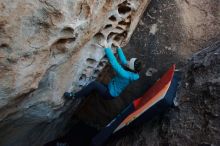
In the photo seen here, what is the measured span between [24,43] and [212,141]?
1.97m

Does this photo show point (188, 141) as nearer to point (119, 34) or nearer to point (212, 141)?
point (212, 141)

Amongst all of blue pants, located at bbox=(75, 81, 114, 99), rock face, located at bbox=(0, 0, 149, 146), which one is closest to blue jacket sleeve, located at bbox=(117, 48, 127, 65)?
rock face, located at bbox=(0, 0, 149, 146)

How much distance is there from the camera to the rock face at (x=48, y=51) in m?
2.72

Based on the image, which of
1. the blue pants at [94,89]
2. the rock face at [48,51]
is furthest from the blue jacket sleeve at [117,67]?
the blue pants at [94,89]

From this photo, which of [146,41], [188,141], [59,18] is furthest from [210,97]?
[59,18]

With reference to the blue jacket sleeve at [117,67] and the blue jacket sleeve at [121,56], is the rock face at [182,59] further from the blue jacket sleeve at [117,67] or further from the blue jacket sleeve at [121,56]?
the blue jacket sleeve at [117,67]

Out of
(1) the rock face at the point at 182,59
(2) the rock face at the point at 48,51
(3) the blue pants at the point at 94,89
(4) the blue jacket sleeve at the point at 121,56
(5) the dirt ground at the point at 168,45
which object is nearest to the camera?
(2) the rock face at the point at 48,51

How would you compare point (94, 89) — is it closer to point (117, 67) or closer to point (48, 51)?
point (117, 67)

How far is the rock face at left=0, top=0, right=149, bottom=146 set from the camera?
272 cm

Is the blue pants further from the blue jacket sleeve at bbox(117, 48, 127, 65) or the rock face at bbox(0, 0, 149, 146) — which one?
the blue jacket sleeve at bbox(117, 48, 127, 65)

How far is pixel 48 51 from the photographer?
10.1 ft

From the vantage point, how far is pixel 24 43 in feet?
9.16

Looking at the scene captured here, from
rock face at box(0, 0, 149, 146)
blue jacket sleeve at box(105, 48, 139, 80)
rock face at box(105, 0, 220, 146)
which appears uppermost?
rock face at box(0, 0, 149, 146)

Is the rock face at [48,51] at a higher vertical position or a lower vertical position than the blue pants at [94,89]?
higher
